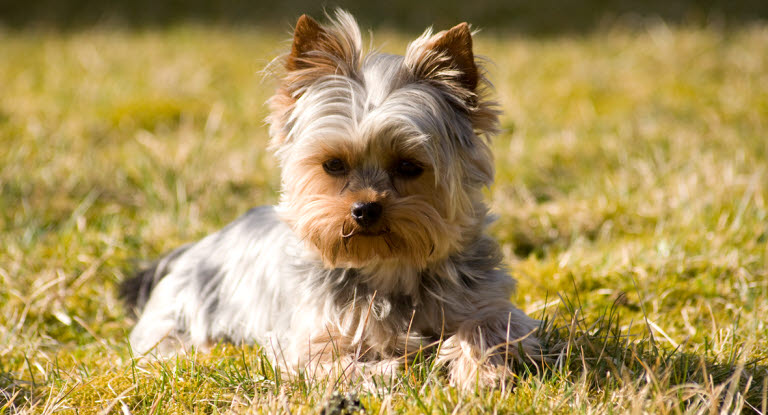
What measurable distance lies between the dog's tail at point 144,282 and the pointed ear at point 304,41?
182 centimetres

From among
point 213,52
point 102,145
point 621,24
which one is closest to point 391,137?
point 102,145

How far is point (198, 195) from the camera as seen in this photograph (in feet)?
21.2

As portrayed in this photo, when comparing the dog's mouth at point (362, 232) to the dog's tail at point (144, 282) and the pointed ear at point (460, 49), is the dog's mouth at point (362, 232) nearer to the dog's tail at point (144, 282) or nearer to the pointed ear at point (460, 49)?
the pointed ear at point (460, 49)

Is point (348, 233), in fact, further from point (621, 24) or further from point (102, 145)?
point (621, 24)

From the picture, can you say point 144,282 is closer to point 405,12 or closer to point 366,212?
point 366,212

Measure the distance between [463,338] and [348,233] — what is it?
29.3 inches

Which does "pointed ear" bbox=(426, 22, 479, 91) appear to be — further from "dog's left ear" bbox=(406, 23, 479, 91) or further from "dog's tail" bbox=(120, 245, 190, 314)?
"dog's tail" bbox=(120, 245, 190, 314)

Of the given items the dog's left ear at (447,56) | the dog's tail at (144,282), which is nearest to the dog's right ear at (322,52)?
the dog's left ear at (447,56)

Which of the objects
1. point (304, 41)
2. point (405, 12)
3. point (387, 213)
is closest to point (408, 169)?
point (387, 213)

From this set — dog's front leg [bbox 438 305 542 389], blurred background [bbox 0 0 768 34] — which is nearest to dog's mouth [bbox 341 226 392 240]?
dog's front leg [bbox 438 305 542 389]

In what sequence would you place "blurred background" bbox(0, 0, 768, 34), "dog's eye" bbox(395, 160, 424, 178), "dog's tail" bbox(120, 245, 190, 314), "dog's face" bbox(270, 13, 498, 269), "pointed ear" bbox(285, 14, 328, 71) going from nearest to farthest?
1. "dog's face" bbox(270, 13, 498, 269)
2. "dog's eye" bbox(395, 160, 424, 178)
3. "pointed ear" bbox(285, 14, 328, 71)
4. "dog's tail" bbox(120, 245, 190, 314)
5. "blurred background" bbox(0, 0, 768, 34)

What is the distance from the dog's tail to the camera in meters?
4.96

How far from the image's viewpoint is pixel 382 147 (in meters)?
3.46

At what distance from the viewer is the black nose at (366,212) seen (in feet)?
10.9
